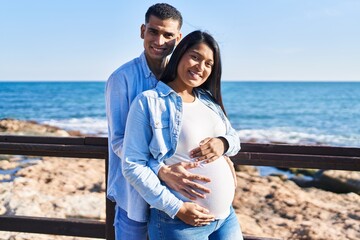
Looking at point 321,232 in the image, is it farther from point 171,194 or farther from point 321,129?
point 321,129

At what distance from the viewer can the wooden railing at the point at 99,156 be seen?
9.37 feet

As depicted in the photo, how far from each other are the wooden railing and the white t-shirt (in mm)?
554

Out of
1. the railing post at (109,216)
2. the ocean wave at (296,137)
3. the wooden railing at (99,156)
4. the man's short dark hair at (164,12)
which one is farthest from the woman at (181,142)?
the ocean wave at (296,137)

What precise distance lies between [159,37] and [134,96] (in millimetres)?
346

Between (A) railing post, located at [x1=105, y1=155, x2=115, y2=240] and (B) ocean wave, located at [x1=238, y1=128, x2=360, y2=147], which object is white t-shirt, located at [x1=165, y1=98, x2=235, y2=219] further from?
(B) ocean wave, located at [x1=238, y1=128, x2=360, y2=147]

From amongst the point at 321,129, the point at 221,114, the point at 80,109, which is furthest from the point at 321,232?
the point at 80,109

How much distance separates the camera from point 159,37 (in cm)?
251

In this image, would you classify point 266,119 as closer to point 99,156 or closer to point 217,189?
point 99,156

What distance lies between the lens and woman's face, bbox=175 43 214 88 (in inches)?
91.7

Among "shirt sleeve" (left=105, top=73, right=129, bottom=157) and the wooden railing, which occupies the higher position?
"shirt sleeve" (left=105, top=73, right=129, bottom=157)

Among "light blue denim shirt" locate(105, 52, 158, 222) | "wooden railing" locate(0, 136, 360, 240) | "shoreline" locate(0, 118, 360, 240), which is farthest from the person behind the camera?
"shoreline" locate(0, 118, 360, 240)

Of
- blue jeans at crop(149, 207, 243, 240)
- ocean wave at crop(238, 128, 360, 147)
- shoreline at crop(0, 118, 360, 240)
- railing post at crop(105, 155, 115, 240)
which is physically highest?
blue jeans at crop(149, 207, 243, 240)

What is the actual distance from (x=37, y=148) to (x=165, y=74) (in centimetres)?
126

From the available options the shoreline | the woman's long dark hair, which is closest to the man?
the woman's long dark hair
